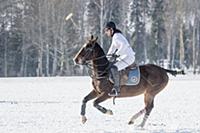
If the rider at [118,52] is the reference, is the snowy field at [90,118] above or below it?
below

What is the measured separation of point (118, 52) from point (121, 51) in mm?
76

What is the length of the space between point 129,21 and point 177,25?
9293 mm

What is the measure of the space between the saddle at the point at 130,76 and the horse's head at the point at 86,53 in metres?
0.92

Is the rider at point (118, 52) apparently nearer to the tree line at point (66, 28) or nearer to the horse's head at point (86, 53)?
the horse's head at point (86, 53)

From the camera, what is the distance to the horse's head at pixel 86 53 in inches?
453

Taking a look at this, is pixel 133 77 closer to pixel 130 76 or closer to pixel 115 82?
pixel 130 76

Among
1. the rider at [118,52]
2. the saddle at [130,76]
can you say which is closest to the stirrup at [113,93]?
the rider at [118,52]

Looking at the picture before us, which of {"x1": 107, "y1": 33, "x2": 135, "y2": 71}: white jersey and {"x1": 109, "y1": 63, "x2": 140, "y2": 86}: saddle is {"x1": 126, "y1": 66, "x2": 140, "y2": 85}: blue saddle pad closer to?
{"x1": 109, "y1": 63, "x2": 140, "y2": 86}: saddle

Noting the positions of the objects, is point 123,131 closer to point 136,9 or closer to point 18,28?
point 18,28

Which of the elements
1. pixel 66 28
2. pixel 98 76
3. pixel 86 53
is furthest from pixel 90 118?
pixel 66 28

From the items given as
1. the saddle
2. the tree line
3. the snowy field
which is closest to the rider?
the saddle

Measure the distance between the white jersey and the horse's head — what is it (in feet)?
1.78

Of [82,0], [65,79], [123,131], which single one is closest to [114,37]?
[123,131]

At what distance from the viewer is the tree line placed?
55250 mm
